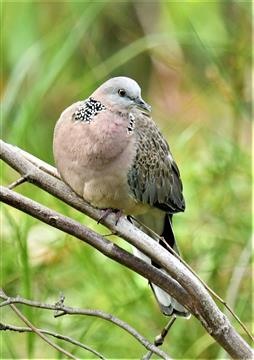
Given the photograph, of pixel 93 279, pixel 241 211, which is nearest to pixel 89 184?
pixel 93 279

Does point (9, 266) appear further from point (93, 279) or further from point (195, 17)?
point (195, 17)

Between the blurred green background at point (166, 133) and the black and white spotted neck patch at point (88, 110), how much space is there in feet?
1.37

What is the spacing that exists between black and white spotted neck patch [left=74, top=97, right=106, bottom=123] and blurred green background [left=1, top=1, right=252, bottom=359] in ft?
1.37

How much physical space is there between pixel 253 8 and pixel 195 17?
1.35ft

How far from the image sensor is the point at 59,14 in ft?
15.1

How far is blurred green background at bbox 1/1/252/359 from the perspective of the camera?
2.99 meters

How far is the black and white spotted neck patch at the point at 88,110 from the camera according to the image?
2.21 metres

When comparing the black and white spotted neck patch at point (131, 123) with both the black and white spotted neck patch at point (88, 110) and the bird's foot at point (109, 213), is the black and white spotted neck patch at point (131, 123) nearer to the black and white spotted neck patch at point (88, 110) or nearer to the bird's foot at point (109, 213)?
the black and white spotted neck patch at point (88, 110)

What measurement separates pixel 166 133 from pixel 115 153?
67.8 inches

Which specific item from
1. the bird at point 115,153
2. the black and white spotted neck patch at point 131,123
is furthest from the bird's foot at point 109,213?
the black and white spotted neck patch at point 131,123

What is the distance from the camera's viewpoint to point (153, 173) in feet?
8.00

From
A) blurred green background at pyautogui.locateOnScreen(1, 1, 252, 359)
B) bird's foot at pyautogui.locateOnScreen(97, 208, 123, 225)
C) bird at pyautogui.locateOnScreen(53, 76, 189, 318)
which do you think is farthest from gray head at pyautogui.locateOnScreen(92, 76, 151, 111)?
blurred green background at pyautogui.locateOnScreen(1, 1, 252, 359)

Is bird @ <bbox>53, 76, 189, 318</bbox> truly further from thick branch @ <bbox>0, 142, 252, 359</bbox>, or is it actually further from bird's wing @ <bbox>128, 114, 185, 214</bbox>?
thick branch @ <bbox>0, 142, 252, 359</bbox>

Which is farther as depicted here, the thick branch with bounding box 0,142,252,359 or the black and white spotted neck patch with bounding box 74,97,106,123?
the black and white spotted neck patch with bounding box 74,97,106,123
